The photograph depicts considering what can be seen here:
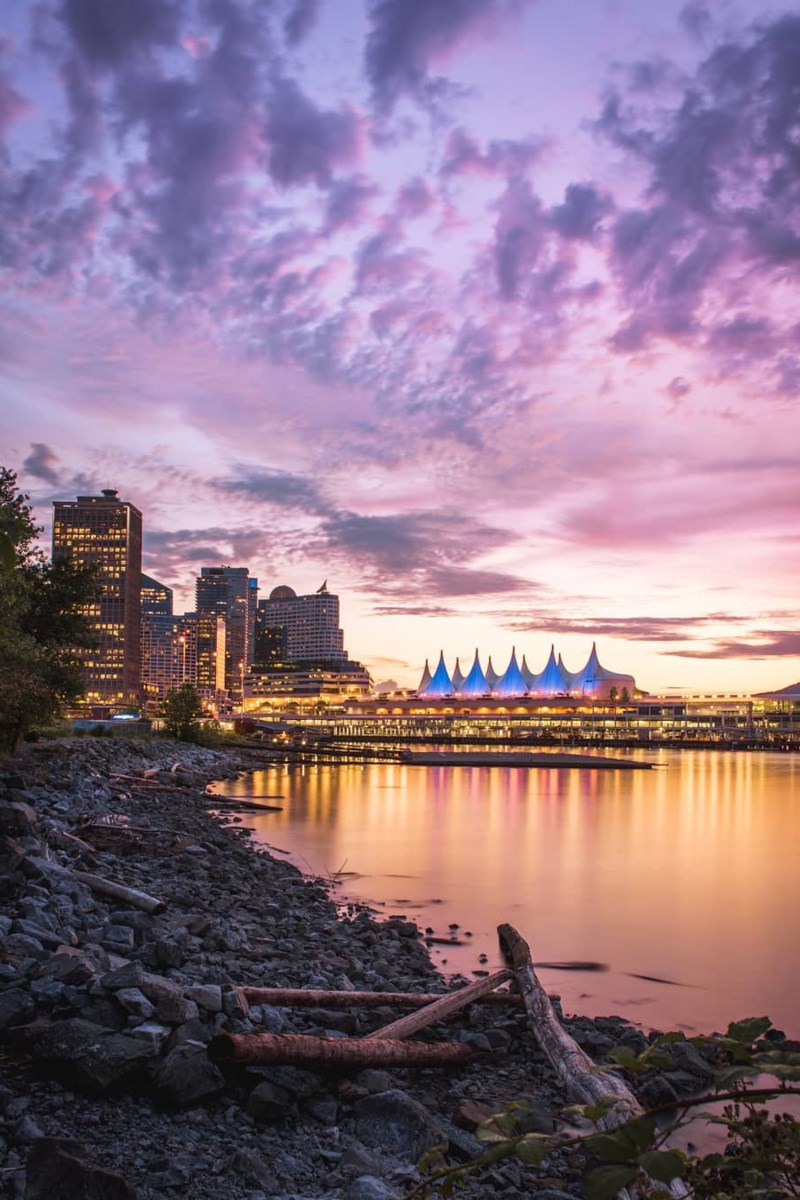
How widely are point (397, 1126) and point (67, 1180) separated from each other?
10.2ft

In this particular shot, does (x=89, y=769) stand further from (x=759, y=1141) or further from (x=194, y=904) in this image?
(x=759, y=1141)

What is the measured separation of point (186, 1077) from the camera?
24.0 feet

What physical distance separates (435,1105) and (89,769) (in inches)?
1188

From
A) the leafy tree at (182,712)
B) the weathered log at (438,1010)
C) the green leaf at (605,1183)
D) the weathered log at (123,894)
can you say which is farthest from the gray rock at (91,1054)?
the leafy tree at (182,712)

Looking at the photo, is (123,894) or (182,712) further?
(182,712)

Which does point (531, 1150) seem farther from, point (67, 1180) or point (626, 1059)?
point (67, 1180)

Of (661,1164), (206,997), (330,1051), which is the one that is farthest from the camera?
(206,997)

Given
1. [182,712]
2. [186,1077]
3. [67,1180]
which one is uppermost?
[67,1180]

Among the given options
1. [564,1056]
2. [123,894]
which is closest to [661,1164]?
[564,1056]

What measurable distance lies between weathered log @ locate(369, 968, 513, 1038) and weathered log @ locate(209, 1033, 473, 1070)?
0.63 ft

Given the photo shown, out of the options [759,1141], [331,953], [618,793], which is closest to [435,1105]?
[331,953]

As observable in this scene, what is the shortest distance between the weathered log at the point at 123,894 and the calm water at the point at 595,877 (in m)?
4.83

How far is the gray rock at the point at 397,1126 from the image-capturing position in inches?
289

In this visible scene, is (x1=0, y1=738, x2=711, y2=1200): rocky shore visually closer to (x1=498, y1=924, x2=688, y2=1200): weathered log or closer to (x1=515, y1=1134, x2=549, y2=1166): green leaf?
(x1=498, y1=924, x2=688, y2=1200): weathered log
